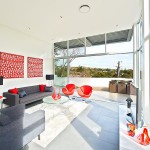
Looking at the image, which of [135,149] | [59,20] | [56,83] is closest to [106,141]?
[135,149]

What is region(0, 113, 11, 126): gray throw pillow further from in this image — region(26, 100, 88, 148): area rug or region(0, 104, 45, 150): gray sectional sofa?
region(26, 100, 88, 148): area rug

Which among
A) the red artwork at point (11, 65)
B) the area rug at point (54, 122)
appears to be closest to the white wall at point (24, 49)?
the red artwork at point (11, 65)

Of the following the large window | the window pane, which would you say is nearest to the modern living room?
the large window

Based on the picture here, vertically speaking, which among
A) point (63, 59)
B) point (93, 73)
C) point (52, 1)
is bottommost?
point (93, 73)

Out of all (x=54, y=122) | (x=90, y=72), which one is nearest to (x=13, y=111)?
(x=54, y=122)

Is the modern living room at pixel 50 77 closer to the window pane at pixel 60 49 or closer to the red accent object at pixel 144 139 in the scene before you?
the red accent object at pixel 144 139

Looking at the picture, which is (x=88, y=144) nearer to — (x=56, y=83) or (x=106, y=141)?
(x=106, y=141)

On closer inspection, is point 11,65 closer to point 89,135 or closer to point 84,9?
point 84,9

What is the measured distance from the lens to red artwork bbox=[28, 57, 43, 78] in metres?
5.58

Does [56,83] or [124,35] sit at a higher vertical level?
[124,35]

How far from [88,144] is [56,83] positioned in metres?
5.41

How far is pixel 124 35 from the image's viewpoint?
5.60 metres

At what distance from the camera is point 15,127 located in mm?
1696

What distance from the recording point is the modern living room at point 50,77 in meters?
1.94
